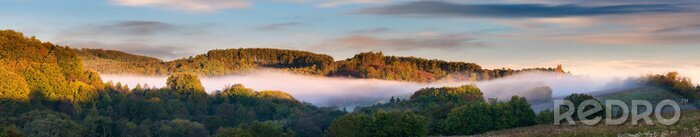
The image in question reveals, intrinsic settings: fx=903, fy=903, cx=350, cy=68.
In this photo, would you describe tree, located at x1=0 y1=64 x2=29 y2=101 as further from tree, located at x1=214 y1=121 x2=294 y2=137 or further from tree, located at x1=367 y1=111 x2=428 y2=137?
tree, located at x1=367 y1=111 x2=428 y2=137

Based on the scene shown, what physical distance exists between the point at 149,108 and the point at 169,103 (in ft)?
37.8

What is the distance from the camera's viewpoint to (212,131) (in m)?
177

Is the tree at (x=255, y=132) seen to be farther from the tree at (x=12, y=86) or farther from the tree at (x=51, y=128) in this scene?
the tree at (x=12, y=86)

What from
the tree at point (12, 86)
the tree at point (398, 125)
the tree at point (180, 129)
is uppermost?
the tree at point (12, 86)

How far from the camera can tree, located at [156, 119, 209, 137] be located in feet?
496

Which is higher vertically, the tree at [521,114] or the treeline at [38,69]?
the treeline at [38,69]

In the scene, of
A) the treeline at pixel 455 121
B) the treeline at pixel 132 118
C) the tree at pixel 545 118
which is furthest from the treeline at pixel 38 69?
the tree at pixel 545 118

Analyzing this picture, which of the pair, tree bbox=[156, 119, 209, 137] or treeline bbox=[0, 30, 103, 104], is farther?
tree bbox=[156, 119, 209, 137]

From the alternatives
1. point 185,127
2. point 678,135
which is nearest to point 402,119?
point 185,127

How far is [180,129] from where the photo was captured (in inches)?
5984

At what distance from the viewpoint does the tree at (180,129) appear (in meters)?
151

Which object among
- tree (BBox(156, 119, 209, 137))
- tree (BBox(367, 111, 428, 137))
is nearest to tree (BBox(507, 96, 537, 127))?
tree (BBox(367, 111, 428, 137))

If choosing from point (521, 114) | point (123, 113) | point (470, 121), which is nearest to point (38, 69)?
point (123, 113)

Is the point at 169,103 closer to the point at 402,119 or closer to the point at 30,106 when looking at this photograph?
the point at 30,106
